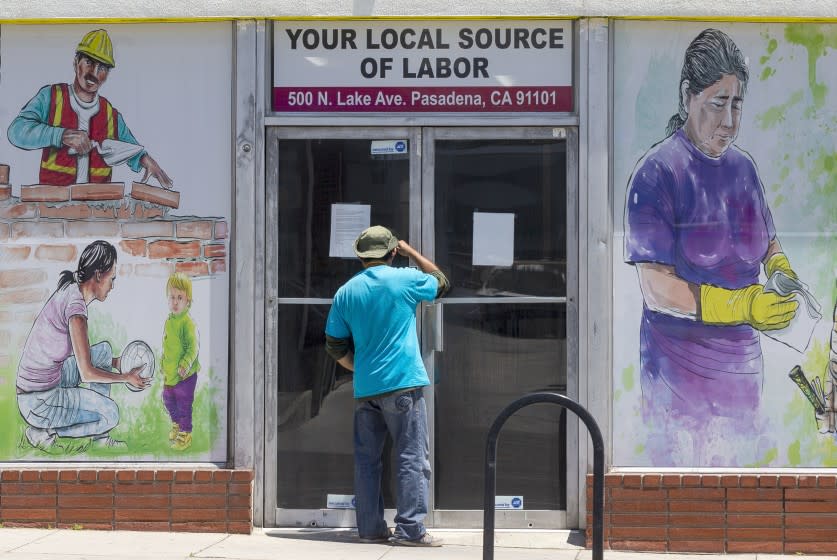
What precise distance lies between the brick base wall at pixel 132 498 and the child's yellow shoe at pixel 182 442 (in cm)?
15

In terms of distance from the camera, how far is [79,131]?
25.9ft

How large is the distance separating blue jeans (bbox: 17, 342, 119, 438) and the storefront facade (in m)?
0.03

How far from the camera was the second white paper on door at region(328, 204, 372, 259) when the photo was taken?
25.8ft

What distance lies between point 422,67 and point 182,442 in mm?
2709

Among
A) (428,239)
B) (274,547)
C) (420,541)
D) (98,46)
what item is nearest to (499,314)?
(428,239)

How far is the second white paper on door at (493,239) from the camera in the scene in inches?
309

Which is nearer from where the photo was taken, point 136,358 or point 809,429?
point 809,429

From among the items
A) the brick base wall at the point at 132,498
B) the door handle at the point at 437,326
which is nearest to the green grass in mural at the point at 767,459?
the door handle at the point at 437,326

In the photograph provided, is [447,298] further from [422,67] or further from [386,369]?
[422,67]

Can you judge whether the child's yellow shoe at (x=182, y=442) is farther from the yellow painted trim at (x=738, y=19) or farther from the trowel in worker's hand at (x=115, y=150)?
the yellow painted trim at (x=738, y=19)

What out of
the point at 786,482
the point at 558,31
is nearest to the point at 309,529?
the point at 786,482

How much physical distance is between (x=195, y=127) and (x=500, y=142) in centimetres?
186

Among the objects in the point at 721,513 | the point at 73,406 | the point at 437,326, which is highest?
the point at 437,326

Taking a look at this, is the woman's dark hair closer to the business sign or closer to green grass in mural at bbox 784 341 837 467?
the business sign
